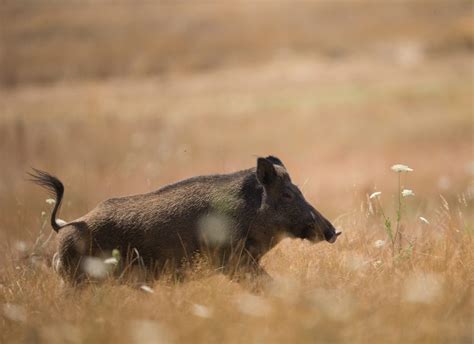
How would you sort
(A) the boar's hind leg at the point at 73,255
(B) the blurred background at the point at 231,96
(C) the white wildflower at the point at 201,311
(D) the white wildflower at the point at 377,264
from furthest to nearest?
(B) the blurred background at the point at 231,96 → (D) the white wildflower at the point at 377,264 → (A) the boar's hind leg at the point at 73,255 → (C) the white wildflower at the point at 201,311

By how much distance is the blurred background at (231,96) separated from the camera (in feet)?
61.2

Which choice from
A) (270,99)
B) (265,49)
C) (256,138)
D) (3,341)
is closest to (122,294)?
(3,341)

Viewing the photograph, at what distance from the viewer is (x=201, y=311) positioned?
4531 mm

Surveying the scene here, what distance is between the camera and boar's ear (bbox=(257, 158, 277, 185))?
5762 mm

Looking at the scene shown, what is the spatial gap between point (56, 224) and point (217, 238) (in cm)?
116

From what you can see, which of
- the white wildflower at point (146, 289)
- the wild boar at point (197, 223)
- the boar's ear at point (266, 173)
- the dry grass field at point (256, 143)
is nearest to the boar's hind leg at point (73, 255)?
the wild boar at point (197, 223)

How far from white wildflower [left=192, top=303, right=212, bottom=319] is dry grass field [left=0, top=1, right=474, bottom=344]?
2 cm

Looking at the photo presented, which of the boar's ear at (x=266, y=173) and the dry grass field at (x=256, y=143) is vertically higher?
the boar's ear at (x=266, y=173)

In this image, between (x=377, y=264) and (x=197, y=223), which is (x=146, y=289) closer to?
(x=197, y=223)

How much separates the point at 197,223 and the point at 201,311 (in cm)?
127

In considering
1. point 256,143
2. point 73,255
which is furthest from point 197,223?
point 256,143

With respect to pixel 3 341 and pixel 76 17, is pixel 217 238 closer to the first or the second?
pixel 3 341

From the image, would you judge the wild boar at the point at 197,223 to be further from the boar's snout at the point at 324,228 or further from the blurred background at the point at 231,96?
the blurred background at the point at 231,96

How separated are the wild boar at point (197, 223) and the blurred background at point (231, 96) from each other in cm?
127
